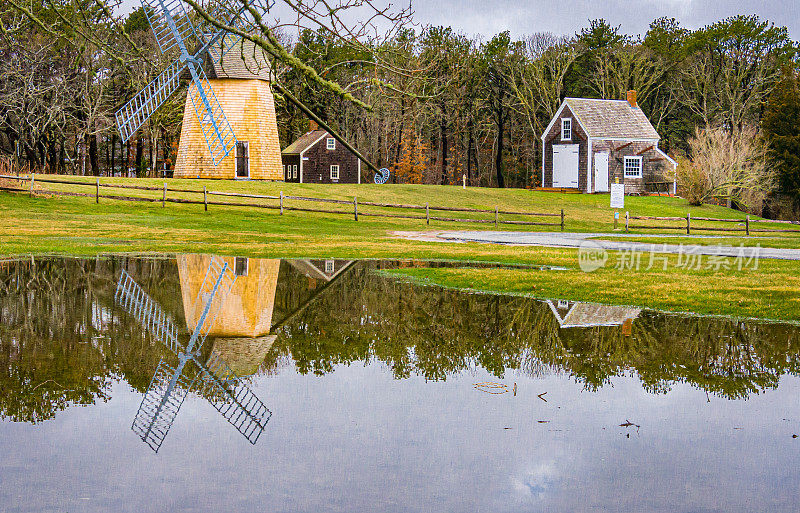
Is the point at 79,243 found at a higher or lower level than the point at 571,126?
lower

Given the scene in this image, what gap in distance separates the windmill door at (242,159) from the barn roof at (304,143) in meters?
23.0

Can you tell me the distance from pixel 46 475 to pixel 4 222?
95.8 ft

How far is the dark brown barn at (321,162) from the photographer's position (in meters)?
73.5

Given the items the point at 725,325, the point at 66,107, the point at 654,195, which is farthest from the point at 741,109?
the point at 725,325

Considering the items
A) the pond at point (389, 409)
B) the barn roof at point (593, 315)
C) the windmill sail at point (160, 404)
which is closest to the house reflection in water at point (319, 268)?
the pond at point (389, 409)

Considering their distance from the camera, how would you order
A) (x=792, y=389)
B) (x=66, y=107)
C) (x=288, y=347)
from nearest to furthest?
(x=792, y=389), (x=288, y=347), (x=66, y=107)

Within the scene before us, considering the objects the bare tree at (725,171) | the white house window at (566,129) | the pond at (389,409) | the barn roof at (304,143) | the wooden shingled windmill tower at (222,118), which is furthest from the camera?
the barn roof at (304,143)

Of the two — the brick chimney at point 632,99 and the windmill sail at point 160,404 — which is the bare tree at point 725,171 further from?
the windmill sail at point 160,404

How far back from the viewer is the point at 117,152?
8500 centimetres

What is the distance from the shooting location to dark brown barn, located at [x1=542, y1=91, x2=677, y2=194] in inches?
2625

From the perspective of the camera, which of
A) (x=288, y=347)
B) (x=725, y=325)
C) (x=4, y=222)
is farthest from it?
(x=4, y=222)

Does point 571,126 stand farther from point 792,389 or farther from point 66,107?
point 792,389

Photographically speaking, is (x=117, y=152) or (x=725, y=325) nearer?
(x=725, y=325)

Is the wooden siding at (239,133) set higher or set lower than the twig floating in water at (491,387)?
higher
